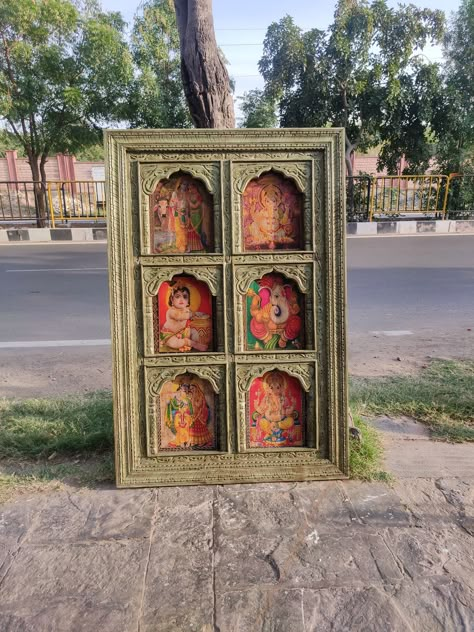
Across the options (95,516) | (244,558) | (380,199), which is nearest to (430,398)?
(244,558)

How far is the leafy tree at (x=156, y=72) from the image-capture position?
15500mm

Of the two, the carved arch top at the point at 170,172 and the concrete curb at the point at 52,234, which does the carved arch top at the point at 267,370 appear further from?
the concrete curb at the point at 52,234

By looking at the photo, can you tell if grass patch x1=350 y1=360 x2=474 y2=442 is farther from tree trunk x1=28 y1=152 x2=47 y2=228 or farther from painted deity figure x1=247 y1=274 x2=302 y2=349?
tree trunk x1=28 y1=152 x2=47 y2=228

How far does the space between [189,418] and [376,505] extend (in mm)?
927

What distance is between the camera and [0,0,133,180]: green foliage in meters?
14.1

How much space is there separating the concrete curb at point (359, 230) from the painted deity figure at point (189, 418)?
1271 centimetres

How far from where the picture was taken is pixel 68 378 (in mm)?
4086

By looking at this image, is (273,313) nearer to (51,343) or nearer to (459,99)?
(51,343)

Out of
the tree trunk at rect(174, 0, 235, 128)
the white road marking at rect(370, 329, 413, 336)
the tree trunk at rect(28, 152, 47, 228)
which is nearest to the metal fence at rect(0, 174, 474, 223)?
the tree trunk at rect(28, 152, 47, 228)

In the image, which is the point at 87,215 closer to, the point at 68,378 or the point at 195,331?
the point at 68,378

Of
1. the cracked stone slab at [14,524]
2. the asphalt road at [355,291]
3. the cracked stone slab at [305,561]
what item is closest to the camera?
the cracked stone slab at [305,561]

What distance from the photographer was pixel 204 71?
2830mm

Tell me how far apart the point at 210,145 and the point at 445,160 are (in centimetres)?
1711

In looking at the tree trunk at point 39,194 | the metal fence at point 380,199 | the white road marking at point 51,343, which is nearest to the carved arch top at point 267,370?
the white road marking at point 51,343
